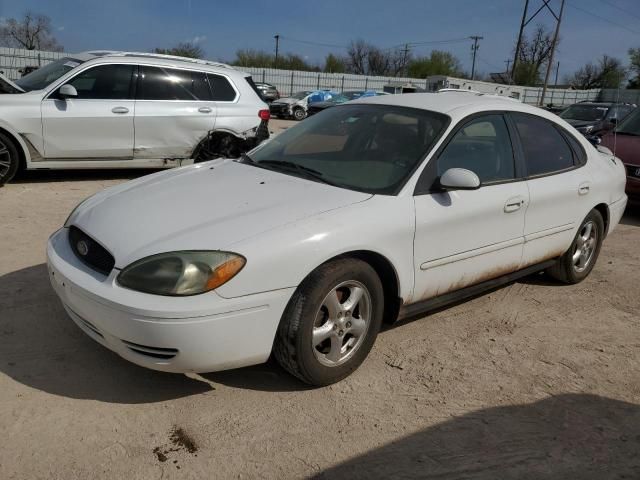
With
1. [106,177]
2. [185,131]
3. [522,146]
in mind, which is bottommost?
[106,177]

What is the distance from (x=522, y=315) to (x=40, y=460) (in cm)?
330

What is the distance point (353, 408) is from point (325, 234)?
3.00 feet

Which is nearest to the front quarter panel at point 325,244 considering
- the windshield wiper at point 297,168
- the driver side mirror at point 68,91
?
the windshield wiper at point 297,168

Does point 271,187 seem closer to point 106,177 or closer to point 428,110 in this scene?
point 428,110

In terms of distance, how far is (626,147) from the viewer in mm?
7988

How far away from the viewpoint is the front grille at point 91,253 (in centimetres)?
275

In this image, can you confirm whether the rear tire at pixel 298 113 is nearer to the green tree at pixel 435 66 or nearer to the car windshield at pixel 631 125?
the car windshield at pixel 631 125

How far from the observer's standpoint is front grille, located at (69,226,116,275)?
275 centimetres

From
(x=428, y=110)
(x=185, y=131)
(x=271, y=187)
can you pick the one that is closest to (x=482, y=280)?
(x=428, y=110)

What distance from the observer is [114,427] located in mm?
2609

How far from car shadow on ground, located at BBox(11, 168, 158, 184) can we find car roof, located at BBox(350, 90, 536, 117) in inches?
202

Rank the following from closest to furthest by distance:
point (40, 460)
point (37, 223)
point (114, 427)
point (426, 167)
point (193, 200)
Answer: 1. point (40, 460)
2. point (114, 427)
3. point (193, 200)
4. point (426, 167)
5. point (37, 223)

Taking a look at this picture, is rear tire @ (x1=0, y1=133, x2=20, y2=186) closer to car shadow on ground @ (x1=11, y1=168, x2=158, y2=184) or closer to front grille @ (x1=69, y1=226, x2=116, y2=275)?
car shadow on ground @ (x1=11, y1=168, x2=158, y2=184)

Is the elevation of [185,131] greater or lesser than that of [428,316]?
greater
